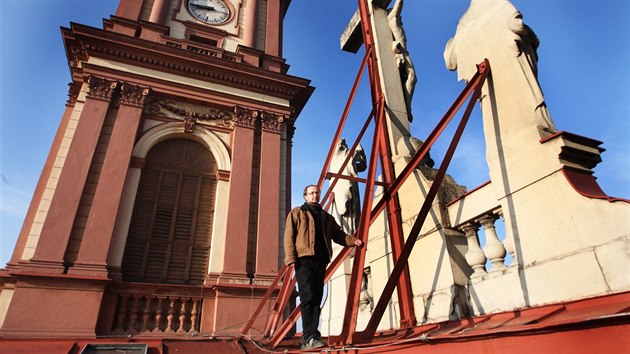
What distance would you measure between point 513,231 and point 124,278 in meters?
7.39

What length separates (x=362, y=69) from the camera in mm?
5957

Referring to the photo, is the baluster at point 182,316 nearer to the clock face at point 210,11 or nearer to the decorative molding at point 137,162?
the decorative molding at point 137,162

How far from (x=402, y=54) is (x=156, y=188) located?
248 inches

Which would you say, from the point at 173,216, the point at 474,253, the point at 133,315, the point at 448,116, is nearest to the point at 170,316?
the point at 133,315

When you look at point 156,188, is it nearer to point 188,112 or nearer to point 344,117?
point 188,112

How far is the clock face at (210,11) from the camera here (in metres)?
11.9

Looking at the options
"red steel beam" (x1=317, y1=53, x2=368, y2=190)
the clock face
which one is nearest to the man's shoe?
"red steel beam" (x1=317, y1=53, x2=368, y2=190)

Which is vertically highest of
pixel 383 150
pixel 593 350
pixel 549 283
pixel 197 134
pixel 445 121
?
pixel 197 134

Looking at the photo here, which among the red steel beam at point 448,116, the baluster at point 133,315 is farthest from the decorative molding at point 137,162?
the red steel beam at point 448,116

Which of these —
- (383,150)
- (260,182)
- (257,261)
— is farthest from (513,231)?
(260,182)

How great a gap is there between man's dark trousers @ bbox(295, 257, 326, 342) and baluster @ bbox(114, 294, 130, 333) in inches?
204

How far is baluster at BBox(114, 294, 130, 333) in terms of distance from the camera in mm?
6807

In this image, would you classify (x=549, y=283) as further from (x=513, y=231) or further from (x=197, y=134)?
(x=197, y=134)

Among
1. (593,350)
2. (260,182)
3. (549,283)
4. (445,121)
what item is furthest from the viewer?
(260,182)
